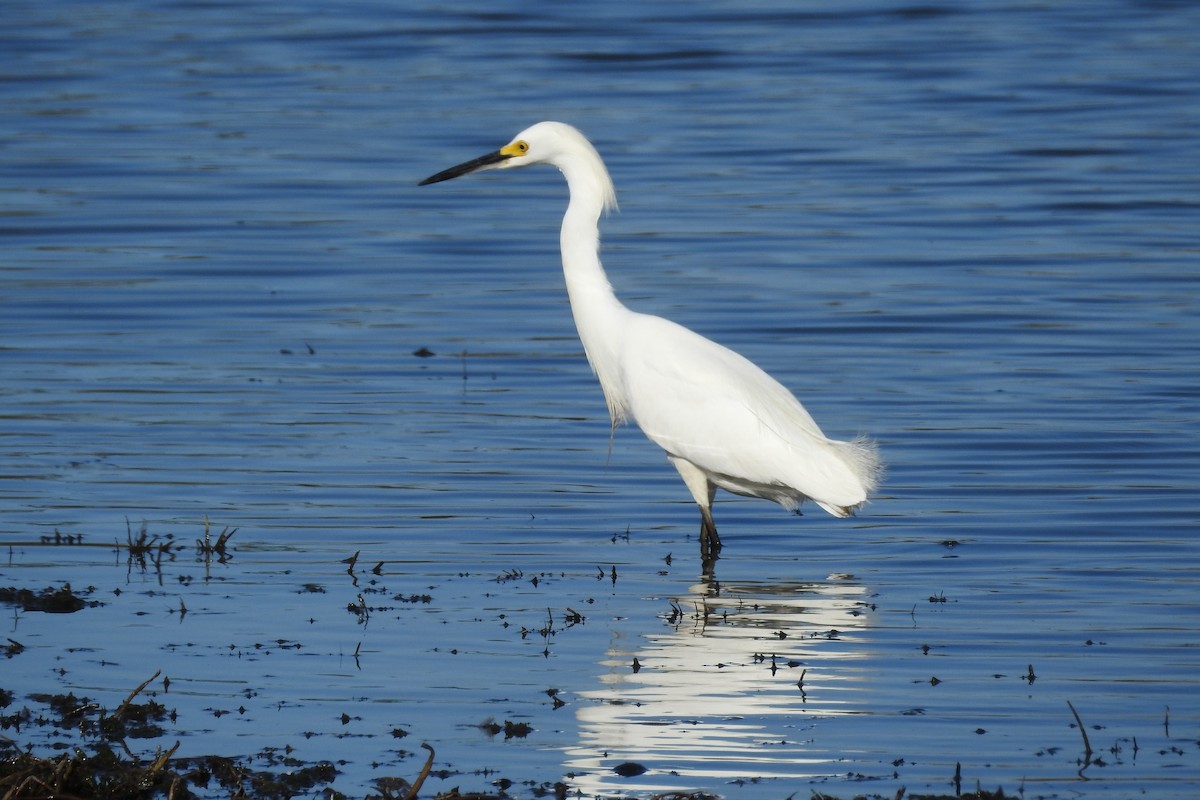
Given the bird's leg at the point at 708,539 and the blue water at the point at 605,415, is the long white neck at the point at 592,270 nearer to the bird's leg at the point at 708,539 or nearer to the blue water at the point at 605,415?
the blue water at the point at 605,415

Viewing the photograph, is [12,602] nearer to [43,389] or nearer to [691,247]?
[43,389]

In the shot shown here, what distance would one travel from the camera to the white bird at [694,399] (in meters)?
7.82

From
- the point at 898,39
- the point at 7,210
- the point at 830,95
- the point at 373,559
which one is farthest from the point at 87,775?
the point at 898,39

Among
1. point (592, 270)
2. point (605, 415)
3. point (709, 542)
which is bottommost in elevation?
Answer: point (709, 542)

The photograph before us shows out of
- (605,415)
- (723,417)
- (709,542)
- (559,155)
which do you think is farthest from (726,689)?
(605,415)

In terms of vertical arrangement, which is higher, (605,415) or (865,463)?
(605,415)

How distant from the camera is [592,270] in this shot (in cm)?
866

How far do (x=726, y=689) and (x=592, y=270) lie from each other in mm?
3273

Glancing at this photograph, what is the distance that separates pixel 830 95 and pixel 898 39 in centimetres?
408

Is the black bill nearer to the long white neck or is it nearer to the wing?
the long white neck

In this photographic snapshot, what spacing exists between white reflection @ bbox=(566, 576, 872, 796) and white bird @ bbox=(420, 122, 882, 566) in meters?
0.72

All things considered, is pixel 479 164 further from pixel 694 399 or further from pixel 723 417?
pixel 723 417

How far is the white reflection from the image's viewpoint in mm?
5090

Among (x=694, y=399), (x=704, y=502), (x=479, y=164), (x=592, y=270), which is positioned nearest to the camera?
Answer: (x=704, y=502)
